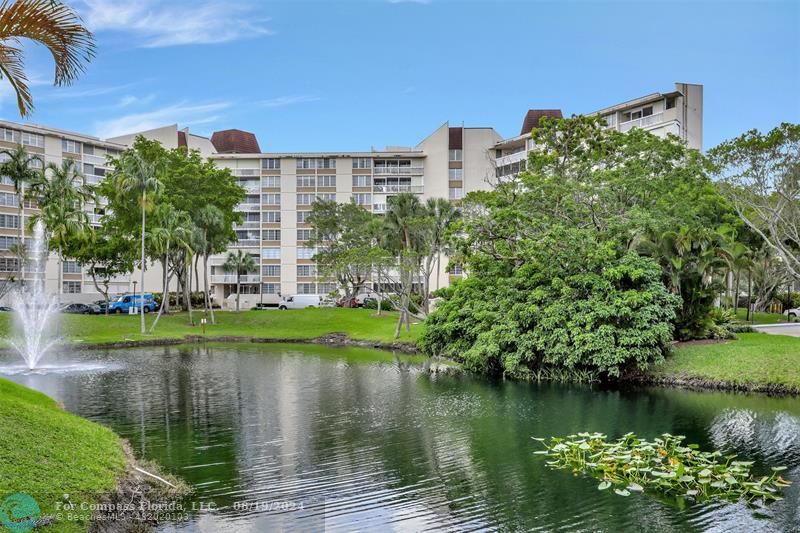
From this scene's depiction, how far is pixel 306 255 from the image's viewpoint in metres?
94.1

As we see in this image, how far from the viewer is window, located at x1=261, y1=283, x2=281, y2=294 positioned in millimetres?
94750

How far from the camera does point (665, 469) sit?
15.3 m

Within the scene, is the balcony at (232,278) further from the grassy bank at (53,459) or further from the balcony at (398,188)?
the grassy bank at (53,459)

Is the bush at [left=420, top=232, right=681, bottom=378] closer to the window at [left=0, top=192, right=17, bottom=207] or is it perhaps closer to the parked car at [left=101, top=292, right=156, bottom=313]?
the parked car at [left=101, top=292, right=156, bottom=313]

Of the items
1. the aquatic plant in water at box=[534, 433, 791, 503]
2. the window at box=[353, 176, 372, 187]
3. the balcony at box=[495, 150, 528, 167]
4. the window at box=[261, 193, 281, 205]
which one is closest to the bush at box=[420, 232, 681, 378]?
the aquatic plant in water at box=[534, 433, 791, 503]

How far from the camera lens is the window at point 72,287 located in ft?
281

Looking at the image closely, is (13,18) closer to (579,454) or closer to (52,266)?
(579,454)

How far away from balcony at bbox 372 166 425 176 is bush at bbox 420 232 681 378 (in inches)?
2340

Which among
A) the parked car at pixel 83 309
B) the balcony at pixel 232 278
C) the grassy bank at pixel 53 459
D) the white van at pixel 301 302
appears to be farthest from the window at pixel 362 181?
the grassy bank at pixel 53 459

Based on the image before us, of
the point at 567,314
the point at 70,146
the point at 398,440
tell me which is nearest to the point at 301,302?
the point at 70,146

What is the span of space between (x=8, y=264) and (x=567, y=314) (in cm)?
7303

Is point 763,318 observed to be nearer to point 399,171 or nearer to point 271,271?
point 399,171

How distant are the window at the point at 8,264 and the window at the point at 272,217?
102 ft

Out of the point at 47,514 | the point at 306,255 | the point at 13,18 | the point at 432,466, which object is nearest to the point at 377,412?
the point at 432,466
